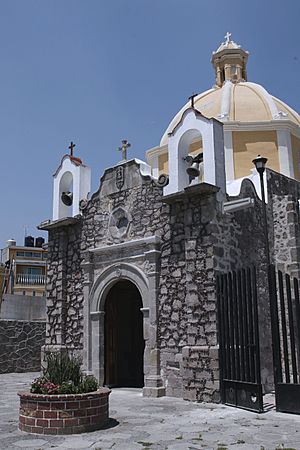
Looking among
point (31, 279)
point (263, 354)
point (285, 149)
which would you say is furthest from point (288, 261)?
point (31, 279)

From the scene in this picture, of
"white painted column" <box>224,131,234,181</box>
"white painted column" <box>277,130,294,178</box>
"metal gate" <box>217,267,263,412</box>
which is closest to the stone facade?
"metal gate" <box>217,267,263,412</box>

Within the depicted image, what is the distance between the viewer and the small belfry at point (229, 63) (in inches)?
741

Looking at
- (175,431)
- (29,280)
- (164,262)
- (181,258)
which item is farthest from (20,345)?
(29,280)

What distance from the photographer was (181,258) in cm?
1020

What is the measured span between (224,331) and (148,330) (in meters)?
1.92

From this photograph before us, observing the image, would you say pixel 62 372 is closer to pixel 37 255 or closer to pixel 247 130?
pixel 247 130

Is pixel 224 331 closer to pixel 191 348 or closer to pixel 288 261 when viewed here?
pixel 191 348

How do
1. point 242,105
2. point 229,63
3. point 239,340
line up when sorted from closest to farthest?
1. point 239,340
2. point 242,105
3. point 229,63

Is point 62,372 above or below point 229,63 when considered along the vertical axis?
below

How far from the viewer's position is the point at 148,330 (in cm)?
1042

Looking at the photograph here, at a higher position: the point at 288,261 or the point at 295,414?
the point at 288,261

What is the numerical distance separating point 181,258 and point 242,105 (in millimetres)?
7280

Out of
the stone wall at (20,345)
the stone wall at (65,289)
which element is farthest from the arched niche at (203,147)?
the stone wall at (20,345)

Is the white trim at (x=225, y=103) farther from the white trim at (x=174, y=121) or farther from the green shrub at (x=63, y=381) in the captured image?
the green shrub at (x=63, y=381)
